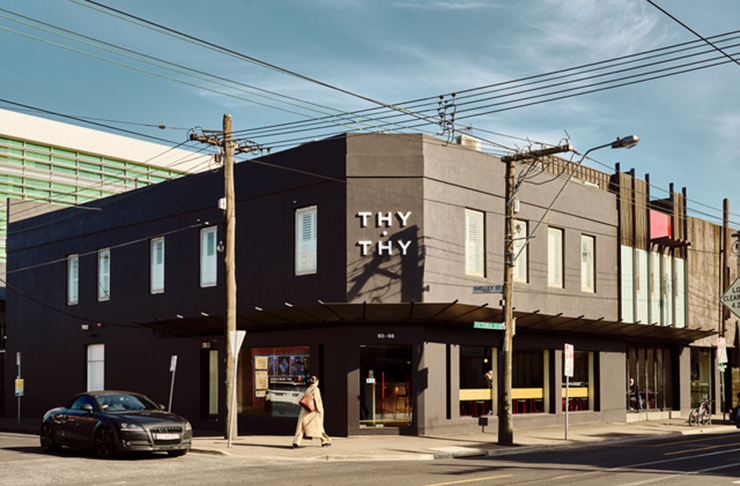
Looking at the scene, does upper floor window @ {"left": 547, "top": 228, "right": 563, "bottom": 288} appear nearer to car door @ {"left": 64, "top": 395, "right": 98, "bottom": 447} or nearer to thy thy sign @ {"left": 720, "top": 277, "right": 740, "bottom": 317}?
thy thy sign @ {"left": 720, "top": 277, "right": 740, "bottom": 317}

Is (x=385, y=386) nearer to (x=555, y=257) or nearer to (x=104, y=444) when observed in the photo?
(x=555, y=257)

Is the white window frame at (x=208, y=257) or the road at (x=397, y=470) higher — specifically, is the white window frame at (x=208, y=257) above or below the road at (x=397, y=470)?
above

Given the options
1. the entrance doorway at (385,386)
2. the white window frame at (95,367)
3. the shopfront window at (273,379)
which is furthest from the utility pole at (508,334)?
the white window frame at (95,367)

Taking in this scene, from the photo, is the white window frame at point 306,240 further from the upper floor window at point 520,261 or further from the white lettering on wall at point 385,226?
the upper floor window at point 520,261

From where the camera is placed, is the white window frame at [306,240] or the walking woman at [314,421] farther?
the white window frame at [306,240]

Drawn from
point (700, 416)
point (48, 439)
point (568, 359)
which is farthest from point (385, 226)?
point (700, 416)

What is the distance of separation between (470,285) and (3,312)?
2698 centimetres

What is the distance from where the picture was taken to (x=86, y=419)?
1897cm

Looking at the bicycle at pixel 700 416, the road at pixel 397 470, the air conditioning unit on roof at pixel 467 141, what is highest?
the air conditioning unit on roof at pixel 467 141

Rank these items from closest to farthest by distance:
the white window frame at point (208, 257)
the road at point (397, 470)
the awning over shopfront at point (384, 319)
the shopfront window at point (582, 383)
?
the road at point (397, 470)
the awning over shopfront at point (384, 319)
the white window frame at point (208, 257)
the shopfront window at point (582, 383)

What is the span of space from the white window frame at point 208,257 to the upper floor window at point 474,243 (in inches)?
330

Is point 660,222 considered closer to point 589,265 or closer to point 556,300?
point 589,265

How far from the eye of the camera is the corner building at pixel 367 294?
24.3 metres

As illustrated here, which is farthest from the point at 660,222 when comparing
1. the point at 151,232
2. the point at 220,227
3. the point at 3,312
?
A: the point at 3,312
